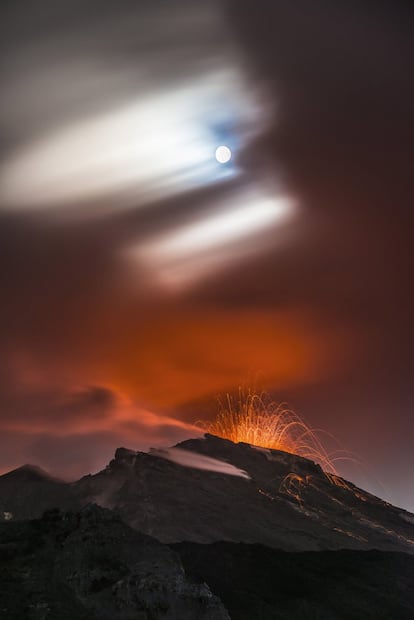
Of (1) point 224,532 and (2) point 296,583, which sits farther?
(1) point 224,532

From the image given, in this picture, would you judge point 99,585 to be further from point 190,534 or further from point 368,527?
point 368,527

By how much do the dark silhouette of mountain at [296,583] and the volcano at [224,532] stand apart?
46 millimetres

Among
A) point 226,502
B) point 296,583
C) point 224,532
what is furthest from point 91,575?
point 226,502

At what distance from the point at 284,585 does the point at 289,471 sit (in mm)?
12453

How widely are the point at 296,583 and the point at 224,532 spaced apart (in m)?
3.15

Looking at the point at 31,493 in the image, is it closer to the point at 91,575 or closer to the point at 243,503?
the point at 243,503

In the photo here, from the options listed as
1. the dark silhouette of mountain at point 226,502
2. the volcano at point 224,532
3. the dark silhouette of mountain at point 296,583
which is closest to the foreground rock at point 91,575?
the volcano at point 224,532

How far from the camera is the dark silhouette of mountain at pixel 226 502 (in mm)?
23688

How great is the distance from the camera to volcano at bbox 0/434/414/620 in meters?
18.7

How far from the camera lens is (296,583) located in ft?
70.2

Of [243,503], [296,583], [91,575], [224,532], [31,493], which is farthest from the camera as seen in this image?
[243,503]

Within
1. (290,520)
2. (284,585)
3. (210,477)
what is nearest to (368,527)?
(290,520)

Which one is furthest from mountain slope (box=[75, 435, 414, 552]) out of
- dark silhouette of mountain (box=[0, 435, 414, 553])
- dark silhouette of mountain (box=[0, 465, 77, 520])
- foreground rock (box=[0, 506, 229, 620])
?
foreground rock (box=[0, 506, 229, 620])

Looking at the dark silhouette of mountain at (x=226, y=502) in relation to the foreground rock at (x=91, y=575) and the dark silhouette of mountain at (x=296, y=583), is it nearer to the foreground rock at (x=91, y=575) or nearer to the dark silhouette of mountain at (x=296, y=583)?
the dark silhouette of mountain at (x=296, y=583)
